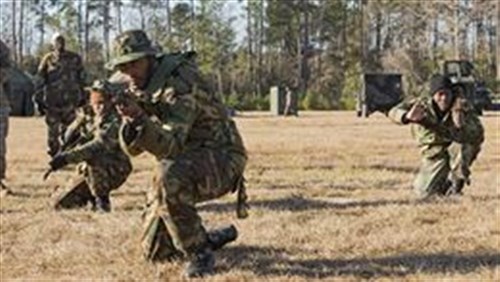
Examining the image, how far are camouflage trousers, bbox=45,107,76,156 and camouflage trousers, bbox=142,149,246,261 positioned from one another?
760cm

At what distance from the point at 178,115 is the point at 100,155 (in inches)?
128

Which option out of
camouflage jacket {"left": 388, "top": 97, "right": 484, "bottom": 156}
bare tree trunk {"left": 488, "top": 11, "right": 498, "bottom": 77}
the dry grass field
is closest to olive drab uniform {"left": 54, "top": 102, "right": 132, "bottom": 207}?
the dry grass field

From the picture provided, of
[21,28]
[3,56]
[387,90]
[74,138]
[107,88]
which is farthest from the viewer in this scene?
[21,28]

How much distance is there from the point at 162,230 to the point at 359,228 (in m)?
1.93

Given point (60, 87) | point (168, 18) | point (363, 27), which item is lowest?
point (60, 87)

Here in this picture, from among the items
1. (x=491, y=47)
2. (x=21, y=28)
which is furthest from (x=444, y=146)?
(x=21, y=28)

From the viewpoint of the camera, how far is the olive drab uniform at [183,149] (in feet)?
18.2

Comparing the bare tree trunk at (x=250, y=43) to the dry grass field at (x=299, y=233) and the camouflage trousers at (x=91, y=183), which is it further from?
the camouflage trousers at (x=91, y=183)

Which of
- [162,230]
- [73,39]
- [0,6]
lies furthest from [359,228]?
[0,6]

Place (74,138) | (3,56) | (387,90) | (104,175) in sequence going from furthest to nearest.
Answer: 1. (387,90)
2. (3,56)
3. (74,138)
4. (104,175)

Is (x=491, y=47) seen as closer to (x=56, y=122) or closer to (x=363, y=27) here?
(x=363, y=27)

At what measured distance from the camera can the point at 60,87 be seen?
13.3 meters

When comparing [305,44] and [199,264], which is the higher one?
[305,44]

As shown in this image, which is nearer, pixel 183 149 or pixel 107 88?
pixel 107 88
